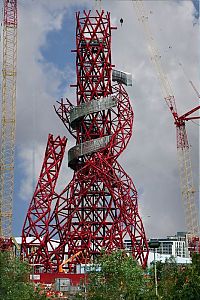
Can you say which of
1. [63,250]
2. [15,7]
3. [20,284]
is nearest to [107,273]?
[20,284]

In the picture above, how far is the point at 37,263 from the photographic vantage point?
89938 millimetres

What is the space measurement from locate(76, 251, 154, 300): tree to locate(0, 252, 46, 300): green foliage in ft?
13.5

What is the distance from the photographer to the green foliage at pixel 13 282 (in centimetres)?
4628

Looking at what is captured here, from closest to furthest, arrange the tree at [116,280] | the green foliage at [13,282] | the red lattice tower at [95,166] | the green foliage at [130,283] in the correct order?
the green foliage at [130,283] → the green foliage at [13,282] → the tree at [116,280] → the red lattice tower at [95,166]

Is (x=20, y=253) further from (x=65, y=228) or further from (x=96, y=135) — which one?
(x=96, y=135)

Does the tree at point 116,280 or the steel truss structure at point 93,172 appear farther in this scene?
the steel truss structure at point 93,172

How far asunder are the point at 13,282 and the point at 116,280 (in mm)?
8850

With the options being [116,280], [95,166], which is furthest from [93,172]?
[116,280]

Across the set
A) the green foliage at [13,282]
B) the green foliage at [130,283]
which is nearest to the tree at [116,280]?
the green foliage at [130,283]

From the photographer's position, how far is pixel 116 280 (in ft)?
176

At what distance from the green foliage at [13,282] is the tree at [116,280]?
412 cm

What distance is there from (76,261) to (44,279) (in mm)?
6730

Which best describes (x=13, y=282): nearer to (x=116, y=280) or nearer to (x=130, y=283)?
(x=116, y=280)

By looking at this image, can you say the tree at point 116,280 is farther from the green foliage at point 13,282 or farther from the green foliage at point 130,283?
the green foliage at point 13,282
